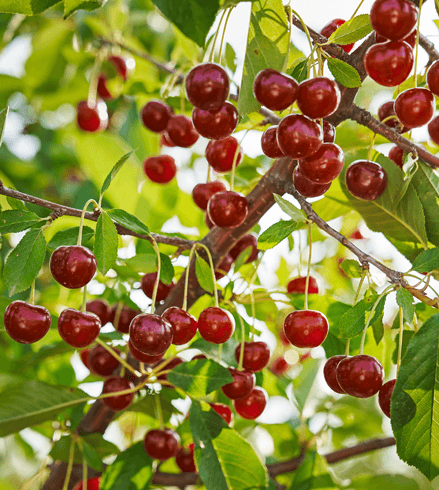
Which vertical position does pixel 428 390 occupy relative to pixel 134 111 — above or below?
above

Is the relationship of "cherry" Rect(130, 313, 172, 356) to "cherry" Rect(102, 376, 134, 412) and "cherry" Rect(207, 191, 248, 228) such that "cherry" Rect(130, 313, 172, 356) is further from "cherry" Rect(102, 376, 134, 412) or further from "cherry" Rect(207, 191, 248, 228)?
"cherry" Rect(102, 376, 134, 412)

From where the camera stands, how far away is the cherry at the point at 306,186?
3.34 ft

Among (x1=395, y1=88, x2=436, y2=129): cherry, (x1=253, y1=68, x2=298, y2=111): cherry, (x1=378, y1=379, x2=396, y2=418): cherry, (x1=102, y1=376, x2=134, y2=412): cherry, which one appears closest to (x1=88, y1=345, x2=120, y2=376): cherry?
(x1=102, y1=376, x2=134, y2=412): cherry

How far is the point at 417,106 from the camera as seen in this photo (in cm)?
91

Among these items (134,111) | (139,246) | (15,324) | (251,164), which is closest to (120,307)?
(139,246)

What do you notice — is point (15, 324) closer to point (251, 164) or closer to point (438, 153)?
point (251, 164)

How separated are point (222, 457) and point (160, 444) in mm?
218

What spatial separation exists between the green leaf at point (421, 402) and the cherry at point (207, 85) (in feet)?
1.77

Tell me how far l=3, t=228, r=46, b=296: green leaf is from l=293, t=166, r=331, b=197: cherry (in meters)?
0.52

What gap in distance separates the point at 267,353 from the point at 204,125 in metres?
0.59

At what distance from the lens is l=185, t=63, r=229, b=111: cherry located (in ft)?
2.81

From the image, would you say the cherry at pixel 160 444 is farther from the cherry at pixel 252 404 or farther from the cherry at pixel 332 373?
the cherry at pixel 332 373

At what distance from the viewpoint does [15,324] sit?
933 millimetres

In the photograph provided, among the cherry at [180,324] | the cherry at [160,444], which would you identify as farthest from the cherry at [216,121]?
the cherry at [160,444]
